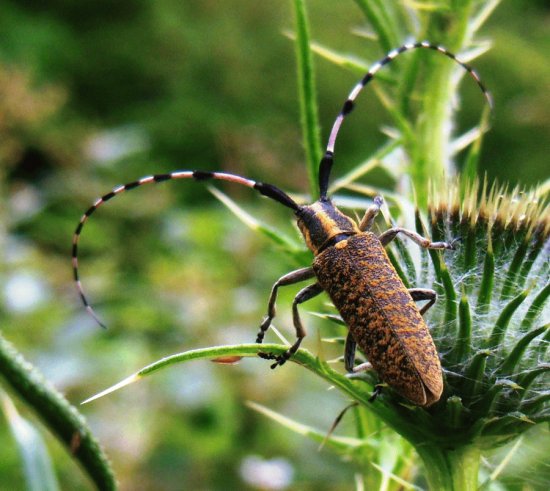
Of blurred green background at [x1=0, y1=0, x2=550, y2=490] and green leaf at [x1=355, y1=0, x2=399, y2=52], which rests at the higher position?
blurred green background at [x1=0, y1=0, x2=550, y2=490]

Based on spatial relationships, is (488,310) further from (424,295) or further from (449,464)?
(449,464)

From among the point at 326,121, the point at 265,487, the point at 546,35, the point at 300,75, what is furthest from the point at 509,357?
the point at 546,35

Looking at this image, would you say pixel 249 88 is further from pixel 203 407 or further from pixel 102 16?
pixel 203 407

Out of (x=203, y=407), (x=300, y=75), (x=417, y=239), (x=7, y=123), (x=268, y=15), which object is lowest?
(x=417, y=239)

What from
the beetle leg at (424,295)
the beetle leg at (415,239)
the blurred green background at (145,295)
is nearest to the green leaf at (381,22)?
the blurred green background at (145,295)

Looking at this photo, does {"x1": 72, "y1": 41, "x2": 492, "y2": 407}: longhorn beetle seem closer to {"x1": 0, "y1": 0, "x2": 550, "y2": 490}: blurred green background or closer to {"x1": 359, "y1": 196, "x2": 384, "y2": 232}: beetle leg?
{"x1": 359, "y1": 196, "x2": 384, "y2": 232}: beetle leg

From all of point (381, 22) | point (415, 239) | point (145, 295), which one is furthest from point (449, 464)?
point (145, 295)

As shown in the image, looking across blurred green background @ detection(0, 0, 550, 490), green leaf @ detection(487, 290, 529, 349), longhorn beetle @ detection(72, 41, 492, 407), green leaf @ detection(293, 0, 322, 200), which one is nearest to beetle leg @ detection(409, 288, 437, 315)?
longhorn beetle @ detection(72, 41, 492, 407)
